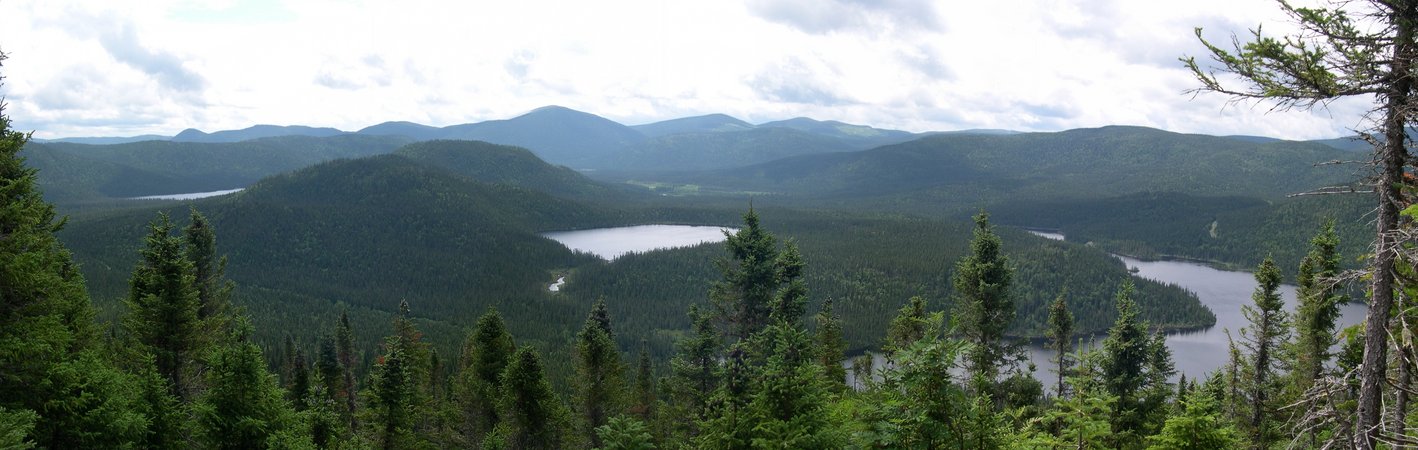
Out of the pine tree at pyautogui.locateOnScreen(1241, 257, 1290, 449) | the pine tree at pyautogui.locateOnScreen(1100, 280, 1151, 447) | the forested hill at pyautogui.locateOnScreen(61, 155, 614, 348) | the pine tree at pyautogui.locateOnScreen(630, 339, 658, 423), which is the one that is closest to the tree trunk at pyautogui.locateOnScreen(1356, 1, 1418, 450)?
the pine tree at pyautogui.locateOnScreen(1100, 280, 1151, 447)

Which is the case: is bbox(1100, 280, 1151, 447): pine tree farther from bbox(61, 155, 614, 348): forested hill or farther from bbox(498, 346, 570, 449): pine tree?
bbox(61, 155, 614, 348): forested hill

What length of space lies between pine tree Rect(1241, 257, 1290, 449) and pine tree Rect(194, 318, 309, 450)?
39.2 metres

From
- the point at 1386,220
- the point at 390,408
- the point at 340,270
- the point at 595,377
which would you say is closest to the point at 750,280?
the point at 595,377

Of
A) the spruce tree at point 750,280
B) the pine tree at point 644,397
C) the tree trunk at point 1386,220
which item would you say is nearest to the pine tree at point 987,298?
the spruce tree at point 750,280

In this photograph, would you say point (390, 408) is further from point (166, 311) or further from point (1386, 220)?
point (1386, 220)

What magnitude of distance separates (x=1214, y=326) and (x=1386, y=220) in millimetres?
156138

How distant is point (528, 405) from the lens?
107ft

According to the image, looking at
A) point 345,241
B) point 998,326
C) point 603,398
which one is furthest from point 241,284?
point 998,326

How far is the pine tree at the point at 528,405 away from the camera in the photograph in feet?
105

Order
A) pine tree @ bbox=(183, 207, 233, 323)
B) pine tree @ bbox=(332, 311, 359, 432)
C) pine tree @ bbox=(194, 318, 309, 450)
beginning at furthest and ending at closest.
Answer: pine tree @ bbox=(332, 311, 359, 432) < pine tree @ bbox=(183, 207, 233, 323) < pine tree @ bbox=(194, 318, 309, 450)

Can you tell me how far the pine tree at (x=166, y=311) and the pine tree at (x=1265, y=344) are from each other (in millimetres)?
46117

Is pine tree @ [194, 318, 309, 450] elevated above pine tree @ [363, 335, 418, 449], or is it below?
above

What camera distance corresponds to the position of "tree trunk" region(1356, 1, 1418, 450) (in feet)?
31.5

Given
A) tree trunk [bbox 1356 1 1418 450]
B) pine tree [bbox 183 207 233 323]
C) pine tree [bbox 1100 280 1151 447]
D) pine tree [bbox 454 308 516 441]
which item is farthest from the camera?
pine tree [bbox 454 308 516 441]
